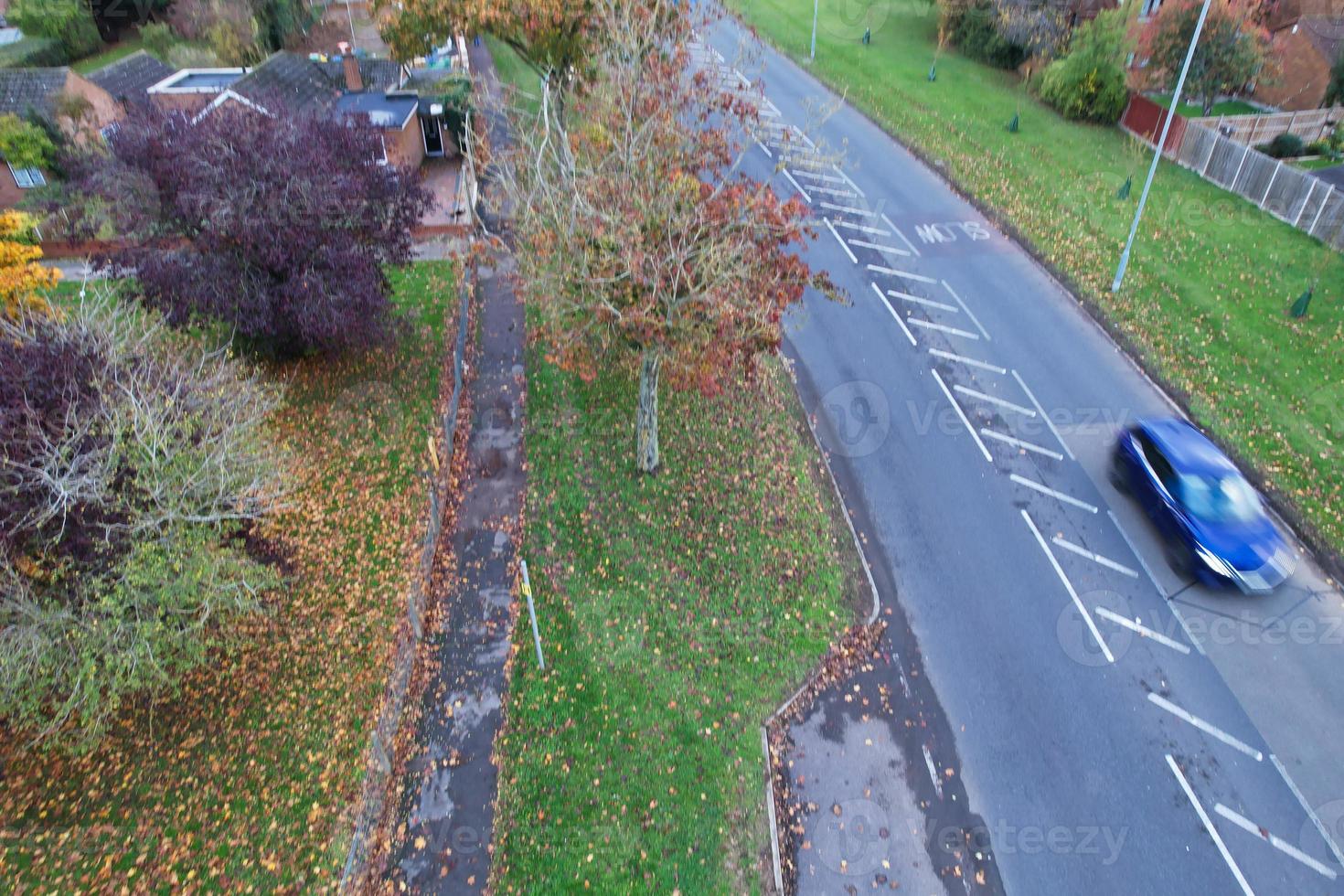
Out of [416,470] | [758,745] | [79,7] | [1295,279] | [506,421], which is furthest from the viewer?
[79,7]

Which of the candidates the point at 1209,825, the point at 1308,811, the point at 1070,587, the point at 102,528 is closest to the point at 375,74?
the point at 102,528

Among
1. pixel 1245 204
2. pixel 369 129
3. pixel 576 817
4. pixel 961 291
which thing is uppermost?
pixel 369 129

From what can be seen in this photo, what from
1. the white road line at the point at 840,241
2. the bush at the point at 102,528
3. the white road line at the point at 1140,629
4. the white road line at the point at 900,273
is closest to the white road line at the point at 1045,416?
the white road line at the point at 1140,629

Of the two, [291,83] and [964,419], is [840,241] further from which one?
[291,83]

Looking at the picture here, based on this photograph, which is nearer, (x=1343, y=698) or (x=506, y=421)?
(x=1343, y=698)

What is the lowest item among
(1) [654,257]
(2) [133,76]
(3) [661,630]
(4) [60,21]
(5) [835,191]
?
(3) [661,630]

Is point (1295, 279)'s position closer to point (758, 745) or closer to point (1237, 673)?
point (1237, 673)

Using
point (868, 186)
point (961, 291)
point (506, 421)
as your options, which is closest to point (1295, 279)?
point (961, 291)

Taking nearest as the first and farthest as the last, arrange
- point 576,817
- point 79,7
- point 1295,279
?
point 576,817, point 1295,279, point 79,7
